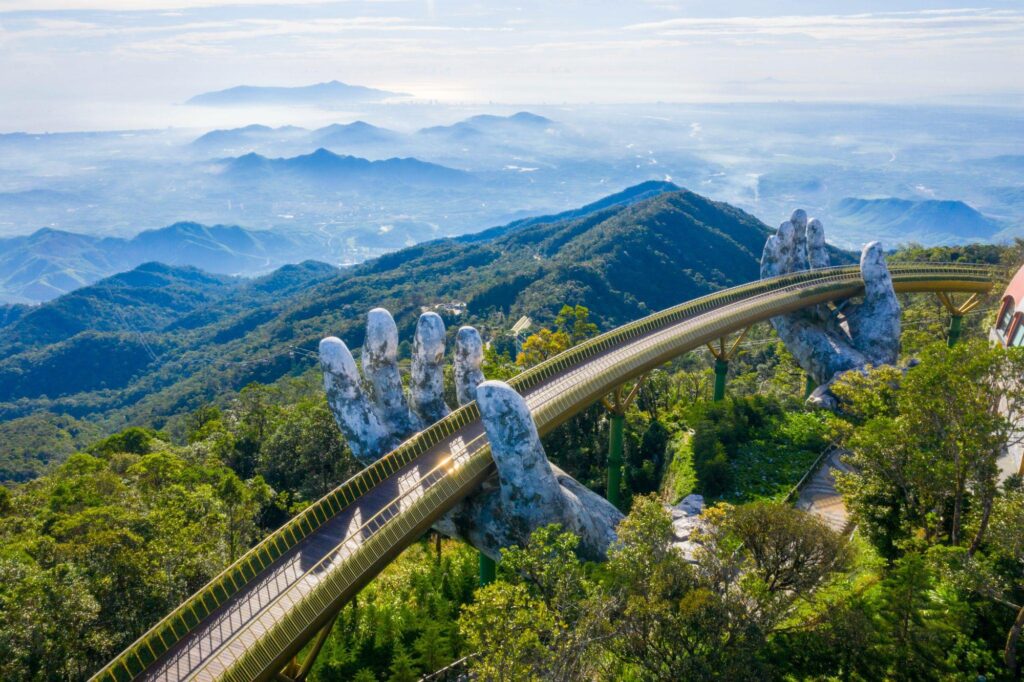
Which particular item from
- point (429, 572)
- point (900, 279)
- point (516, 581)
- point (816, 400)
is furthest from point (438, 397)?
point (900, 279)

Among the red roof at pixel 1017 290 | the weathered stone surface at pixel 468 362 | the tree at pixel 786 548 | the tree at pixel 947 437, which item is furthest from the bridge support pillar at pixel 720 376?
the tree at pixel 786 548

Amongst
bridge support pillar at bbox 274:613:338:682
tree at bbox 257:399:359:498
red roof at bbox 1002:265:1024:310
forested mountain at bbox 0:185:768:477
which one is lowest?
forested mountain at bbox 0:185:768:477

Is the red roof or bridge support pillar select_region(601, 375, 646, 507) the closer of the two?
bridge support pillar select_region(601, 375, 646, 507)

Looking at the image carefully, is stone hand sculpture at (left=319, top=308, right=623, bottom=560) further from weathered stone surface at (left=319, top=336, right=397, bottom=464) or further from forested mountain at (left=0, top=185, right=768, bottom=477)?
forested mountain at (left=0, top=185, right=768, bottom=477)

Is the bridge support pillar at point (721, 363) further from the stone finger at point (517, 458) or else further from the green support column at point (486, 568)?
the green support column at point (486, 568)

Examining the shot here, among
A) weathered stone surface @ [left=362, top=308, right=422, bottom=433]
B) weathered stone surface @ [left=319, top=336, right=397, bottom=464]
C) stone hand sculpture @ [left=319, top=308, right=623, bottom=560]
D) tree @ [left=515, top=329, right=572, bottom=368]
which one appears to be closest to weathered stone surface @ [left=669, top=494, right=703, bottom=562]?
stone hand sculpture @ [left=319, top=308, right=623, bottom=560]

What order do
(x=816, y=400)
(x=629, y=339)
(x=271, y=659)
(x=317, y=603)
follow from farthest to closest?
(x=816, y=400)
(x=629, y=339)
(x=317, y=603)
(x=271, y=659)

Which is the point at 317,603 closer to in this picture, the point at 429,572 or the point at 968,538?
the point at 429,572
